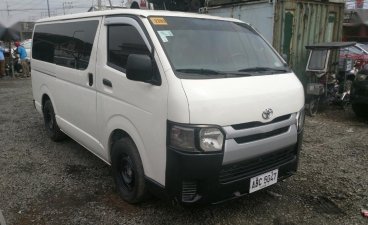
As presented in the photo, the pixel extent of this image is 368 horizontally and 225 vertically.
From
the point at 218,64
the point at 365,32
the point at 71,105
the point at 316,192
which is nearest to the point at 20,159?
the point at 71,105

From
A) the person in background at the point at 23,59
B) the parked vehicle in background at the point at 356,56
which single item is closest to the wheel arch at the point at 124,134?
the parked vehicle in background at the point at 356,56

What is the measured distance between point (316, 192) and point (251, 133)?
1.50 m

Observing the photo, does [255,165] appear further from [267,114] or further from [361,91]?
[361,91]

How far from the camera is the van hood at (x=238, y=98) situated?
2.89m

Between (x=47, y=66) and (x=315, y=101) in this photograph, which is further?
(x=315, y=101)

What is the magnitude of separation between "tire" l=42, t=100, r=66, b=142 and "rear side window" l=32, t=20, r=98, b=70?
0.76m

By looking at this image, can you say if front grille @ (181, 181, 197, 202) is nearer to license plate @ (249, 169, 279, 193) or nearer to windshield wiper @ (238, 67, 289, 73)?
license plate @ (249, 169, 279, 193)

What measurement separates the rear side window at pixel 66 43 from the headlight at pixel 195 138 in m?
1.83

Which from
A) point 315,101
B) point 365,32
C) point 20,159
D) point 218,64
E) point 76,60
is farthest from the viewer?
point 365,32

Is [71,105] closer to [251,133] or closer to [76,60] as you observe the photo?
[76,60]

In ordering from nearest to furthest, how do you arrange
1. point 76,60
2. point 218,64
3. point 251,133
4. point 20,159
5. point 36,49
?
point 251,133
point 218,64
point 76,60
point 20,159
point 36,49

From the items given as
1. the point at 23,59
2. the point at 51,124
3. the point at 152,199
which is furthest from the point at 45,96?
the point at 23,59

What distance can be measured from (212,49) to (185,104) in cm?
93

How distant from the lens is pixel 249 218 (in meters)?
3.52
